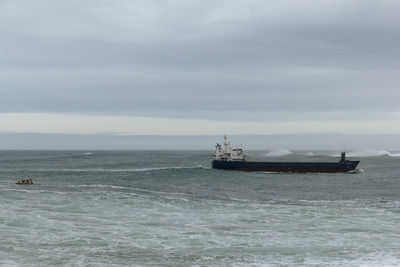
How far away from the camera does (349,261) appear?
1086 inches

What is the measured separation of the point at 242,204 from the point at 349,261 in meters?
26.3

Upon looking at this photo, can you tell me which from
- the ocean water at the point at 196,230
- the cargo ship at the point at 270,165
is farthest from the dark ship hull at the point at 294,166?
the ocean water at the point at 196,230

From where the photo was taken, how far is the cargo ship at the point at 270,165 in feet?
384

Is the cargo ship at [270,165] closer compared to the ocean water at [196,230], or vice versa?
the ocean water at [196,230]

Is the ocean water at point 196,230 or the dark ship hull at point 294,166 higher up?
the dark ship hull at point 294,166

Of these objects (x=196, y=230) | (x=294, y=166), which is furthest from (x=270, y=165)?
(x=196, y=230)

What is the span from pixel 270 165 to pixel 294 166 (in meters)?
6.51

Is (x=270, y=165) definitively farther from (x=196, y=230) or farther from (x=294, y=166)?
(x=196, y=230)

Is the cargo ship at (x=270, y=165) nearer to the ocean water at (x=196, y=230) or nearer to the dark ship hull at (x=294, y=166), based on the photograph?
the dark ship hull at (x=294, y=166)

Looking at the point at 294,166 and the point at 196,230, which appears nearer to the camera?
the point at 196,230

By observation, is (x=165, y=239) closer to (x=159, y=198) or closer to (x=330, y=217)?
(x=330, y=217)

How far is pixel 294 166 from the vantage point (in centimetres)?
11831

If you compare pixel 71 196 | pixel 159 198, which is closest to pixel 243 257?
pixel 159 198

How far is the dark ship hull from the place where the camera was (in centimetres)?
11694
